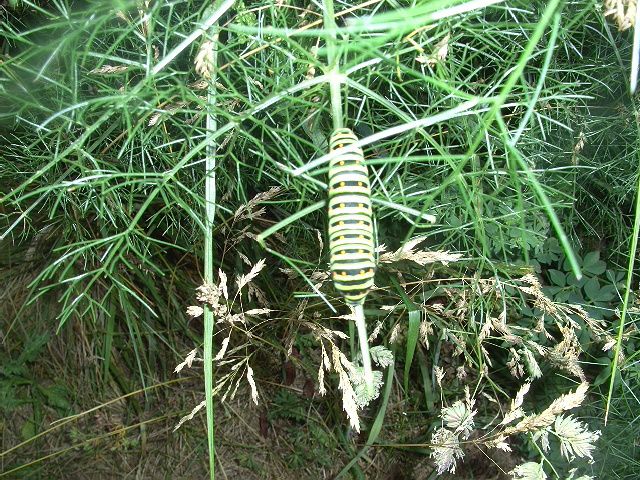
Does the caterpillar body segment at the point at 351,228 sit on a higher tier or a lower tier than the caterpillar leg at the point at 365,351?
higher

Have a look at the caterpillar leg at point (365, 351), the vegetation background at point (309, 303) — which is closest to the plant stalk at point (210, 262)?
the vegetation background at point (309, 303)

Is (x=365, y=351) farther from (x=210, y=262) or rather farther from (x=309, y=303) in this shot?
(x=309, y=303)

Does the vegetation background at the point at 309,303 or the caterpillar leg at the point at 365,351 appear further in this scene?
Answer: the vegetation background at the point at 309,303

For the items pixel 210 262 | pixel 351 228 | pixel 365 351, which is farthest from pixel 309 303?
pixel 351 228

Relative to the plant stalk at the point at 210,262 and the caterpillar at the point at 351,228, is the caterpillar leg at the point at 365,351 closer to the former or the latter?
the caterpillar at the point at 351,228

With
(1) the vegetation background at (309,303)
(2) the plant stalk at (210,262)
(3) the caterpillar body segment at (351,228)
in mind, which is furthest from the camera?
(1) the vegetation background at (309,303)

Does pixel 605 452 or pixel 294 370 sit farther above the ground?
pixel 294 370

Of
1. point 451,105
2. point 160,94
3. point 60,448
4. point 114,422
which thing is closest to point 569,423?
point 451,105

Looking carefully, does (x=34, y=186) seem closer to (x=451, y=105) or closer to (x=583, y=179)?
(x=451, y=105)
